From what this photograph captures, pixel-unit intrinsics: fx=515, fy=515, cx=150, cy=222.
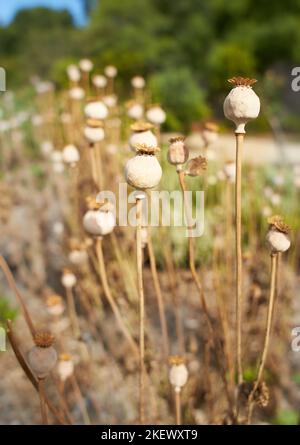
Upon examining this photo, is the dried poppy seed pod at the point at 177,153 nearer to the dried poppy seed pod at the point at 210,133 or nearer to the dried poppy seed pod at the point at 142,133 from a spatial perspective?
the dried poppy seed pod at the point at 142,133

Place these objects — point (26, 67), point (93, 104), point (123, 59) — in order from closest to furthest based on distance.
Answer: point (93, 104) → point (123, 59) → point (26, 67)

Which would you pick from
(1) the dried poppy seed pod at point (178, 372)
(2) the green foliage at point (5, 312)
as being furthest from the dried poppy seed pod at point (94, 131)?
(2) the green foliage at point (5, 312)

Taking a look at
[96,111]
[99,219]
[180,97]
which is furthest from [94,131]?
[180,97]

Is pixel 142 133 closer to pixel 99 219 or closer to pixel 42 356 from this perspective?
pixel 99 219
